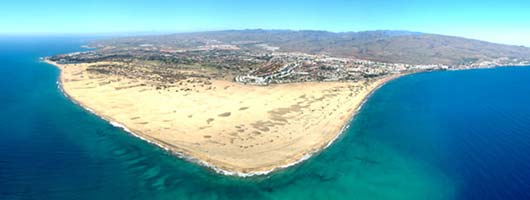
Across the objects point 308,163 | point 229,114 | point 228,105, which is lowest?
point 308,163

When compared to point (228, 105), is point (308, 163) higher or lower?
lower

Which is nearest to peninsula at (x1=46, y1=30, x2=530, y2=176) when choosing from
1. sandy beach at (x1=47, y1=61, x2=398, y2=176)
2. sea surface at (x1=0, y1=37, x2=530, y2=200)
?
sandy beach at (x1=47, y1=61, x2=398, y2=176)

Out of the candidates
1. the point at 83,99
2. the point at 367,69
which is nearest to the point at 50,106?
the point at 83,99

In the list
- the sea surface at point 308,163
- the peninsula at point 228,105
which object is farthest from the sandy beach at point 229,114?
the sea surface at point 308,163

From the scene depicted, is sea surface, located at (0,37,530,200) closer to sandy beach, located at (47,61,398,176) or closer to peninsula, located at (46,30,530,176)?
sandy beach, located at (47,61,398,176)

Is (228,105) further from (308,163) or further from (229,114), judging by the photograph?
(308,163)

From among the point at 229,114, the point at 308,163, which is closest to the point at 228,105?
the point at 229,114
